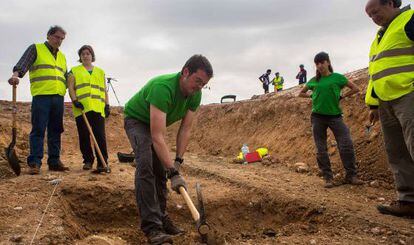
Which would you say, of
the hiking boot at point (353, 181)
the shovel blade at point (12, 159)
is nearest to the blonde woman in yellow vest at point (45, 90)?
the shovel blade at point (12, 159)

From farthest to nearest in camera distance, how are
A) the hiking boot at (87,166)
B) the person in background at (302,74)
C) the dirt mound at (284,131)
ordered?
the person in background at (302,74), the dirt mound at (284,131), the hiking boot at (87,166)

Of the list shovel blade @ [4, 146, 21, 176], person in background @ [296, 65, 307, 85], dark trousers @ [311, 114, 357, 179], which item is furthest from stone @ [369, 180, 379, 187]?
person in background @ [296, 65, 307, 85]

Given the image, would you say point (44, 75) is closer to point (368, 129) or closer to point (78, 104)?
point (78, 104)

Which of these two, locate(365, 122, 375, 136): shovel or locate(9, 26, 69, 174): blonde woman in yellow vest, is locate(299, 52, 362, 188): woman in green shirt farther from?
locate(9, 26, 69, 174): blonde woman in yellow vest

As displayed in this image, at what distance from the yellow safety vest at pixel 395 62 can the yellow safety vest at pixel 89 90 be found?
157 inches

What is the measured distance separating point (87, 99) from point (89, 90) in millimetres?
154

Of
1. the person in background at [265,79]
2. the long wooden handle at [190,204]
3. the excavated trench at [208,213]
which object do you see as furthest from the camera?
the person in background at [265,79]

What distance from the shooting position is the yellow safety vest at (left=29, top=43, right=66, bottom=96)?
17.3 ft

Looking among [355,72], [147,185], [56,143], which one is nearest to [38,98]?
[56,143]

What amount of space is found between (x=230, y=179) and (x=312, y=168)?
1.81m

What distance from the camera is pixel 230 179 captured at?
5805 mm

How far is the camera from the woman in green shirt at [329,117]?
5.19 metres

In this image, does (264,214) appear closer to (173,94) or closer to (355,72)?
(173,94)

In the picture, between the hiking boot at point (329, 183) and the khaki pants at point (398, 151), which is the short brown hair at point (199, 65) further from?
the hiking boot at point (329, 183)
